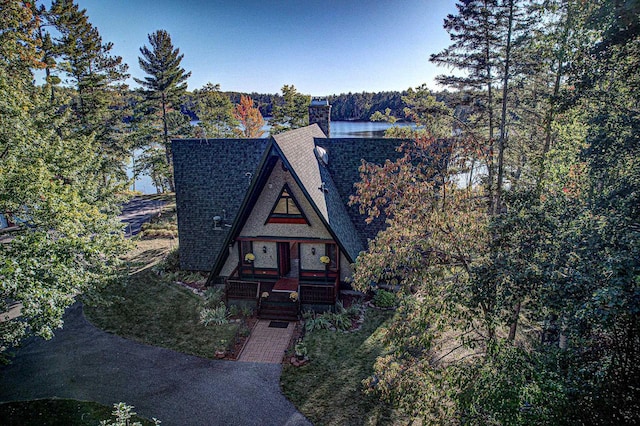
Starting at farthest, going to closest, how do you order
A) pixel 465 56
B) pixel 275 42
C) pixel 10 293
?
pixel 275 42, pixel 465 56, pixel 10 293

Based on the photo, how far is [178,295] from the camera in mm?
15953

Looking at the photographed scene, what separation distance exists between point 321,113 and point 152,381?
59.6 feet

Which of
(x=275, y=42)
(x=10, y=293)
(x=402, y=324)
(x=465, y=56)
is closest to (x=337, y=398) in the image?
(x=402, y=324)

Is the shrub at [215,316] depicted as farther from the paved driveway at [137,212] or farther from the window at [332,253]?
the paved driveway at [137,212]

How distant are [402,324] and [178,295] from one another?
11.9m

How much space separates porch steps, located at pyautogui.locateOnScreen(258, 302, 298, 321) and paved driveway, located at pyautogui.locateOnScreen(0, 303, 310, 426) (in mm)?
2707

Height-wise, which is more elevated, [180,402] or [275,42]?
[275,42]

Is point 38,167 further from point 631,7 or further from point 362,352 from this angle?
point 631,7

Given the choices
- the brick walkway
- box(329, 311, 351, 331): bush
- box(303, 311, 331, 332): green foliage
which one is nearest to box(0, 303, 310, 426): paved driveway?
the brick walkway

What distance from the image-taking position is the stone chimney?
76.7 feet

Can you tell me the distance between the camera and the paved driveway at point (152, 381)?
966cm

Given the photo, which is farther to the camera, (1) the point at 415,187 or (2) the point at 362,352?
(2) the point at 362,352

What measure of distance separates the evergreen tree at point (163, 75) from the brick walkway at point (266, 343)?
1057 inches

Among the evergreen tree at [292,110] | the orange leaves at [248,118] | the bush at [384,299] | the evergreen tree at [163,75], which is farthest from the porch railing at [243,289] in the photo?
the orange leaves at [248,118]
